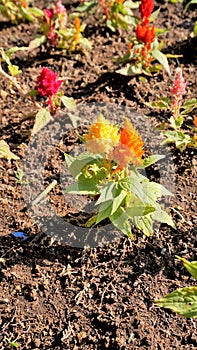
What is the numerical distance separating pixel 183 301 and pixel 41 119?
1.79 metres

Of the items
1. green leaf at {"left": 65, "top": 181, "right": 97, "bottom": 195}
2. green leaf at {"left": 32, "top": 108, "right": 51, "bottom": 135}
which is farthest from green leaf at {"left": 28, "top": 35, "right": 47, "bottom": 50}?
green leaf at {"left": 65, "top": 181, "right": 97, "bottom": 195}

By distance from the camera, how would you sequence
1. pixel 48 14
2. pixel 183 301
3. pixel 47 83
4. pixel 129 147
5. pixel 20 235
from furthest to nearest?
pixel 48 14 → pixel 47 83 → pixel 20 235 → pixel 129 147 → pixel 183 301

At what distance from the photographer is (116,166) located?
301 centimetres

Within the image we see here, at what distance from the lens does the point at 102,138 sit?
8.80 feet

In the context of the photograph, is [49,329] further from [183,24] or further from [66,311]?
[183,24]

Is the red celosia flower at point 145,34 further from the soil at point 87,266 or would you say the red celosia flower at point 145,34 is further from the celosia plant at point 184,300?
the celosia plant at point 184,300

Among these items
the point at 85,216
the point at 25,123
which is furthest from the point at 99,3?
the point at 85,216

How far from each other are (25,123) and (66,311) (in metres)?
1.56

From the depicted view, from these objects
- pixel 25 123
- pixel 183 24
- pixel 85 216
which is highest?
pixel 183 24

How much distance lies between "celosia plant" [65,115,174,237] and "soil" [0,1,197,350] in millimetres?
293

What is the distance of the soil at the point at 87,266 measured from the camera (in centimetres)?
285

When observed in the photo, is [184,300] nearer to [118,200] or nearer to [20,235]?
[118,200]

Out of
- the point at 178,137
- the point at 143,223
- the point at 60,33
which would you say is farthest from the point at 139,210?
the point at 60,33

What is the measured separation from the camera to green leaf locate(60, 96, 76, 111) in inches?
147
